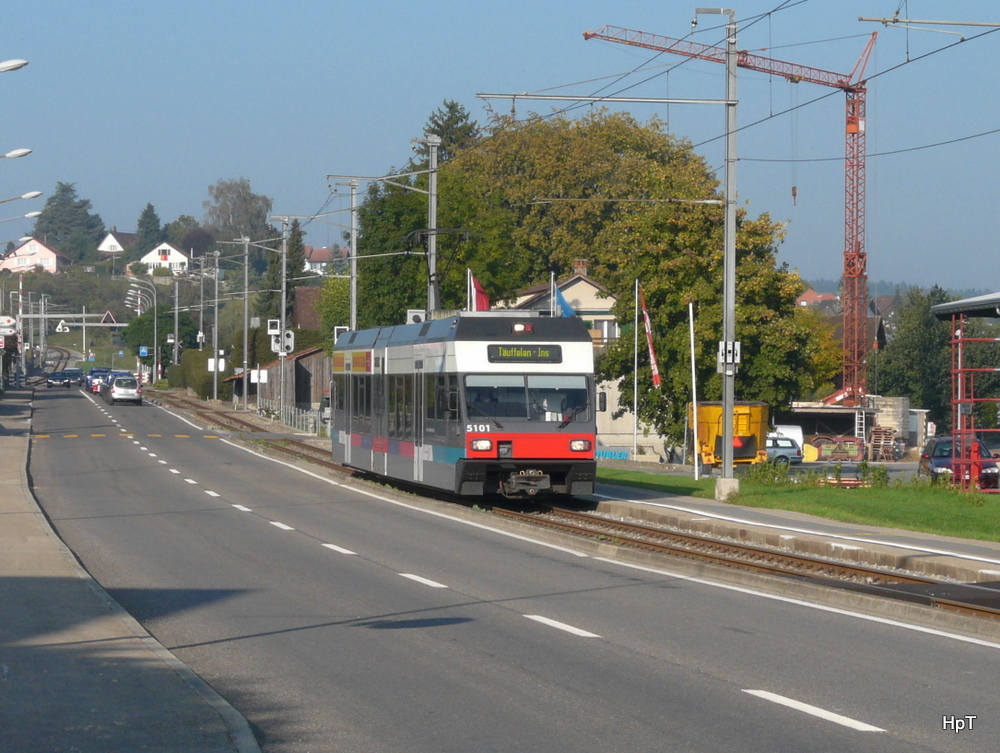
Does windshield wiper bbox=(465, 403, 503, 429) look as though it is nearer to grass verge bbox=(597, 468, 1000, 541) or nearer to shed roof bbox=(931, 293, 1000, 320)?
grass verge bbox=(597, 468, 1000, 541)

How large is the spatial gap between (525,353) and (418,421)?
2832 mm

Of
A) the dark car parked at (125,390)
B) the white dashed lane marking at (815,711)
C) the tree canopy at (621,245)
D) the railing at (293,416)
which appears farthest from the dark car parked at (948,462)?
the dark car parked at (125,390)

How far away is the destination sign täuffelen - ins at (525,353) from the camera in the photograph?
2216 centimetres

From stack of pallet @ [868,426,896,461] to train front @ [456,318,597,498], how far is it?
1962 inches

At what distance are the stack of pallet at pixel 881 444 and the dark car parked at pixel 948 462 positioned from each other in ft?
107

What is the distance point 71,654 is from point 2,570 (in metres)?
5.22

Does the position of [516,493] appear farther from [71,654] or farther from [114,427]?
[114,427]

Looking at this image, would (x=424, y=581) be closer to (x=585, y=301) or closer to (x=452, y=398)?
(x=452, y=398)

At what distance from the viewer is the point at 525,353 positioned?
2228 cm

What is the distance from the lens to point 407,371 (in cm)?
2472

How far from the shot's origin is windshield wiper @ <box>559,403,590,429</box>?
2194 cm

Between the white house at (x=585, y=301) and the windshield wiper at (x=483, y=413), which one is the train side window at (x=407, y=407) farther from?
the white house at (x=585, y=301)

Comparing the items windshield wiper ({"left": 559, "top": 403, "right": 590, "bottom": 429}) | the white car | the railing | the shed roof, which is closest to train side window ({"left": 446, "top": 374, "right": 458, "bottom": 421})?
windshield wiper ({"left": 559, "top": 403, "right": 590, "bottom": 429})

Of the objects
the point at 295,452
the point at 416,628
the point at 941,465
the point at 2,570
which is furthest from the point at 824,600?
the point at 295,452
